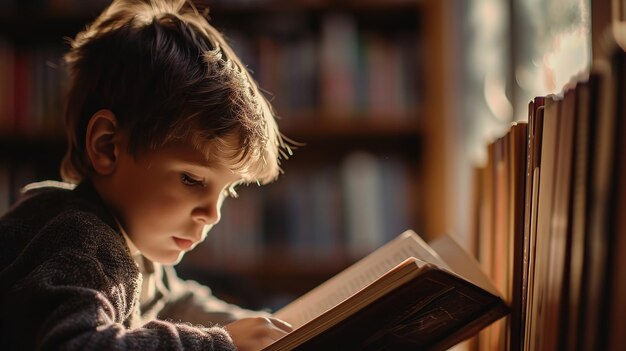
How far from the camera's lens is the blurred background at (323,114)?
5.83 feet

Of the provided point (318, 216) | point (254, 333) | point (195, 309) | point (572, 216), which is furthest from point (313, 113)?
point (572, 216)

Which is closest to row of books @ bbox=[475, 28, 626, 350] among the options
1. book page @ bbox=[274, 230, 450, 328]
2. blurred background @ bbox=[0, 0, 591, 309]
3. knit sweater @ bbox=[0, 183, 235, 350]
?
book page @ bbox=[274, 230, 450, 328]

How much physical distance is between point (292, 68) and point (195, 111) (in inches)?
46.2

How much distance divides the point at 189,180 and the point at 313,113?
1115 millimetres

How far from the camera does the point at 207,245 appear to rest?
1891 millimetres

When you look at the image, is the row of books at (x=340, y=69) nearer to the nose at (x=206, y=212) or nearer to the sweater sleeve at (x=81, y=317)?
the nose at (x=206, y=212)

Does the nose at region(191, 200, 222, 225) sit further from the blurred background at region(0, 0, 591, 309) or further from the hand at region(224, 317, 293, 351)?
the blurred background at region(0, 0, 591, 309)

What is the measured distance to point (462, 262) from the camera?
0.77 meters

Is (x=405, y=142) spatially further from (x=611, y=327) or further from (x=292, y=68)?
(x=611, y=327)

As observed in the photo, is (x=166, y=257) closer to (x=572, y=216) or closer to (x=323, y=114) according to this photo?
(x=572, y=216)

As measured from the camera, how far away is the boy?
60 cm

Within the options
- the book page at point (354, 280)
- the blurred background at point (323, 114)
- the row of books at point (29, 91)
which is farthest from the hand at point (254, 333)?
the row of books at point (29, 91)

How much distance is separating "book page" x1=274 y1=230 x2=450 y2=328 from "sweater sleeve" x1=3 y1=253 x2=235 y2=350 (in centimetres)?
20

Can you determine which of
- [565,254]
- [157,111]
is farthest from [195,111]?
[565,254]
